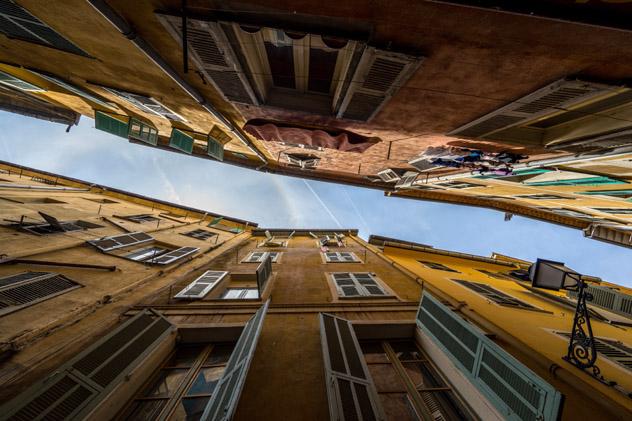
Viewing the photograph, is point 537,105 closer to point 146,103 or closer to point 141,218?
point 146,103

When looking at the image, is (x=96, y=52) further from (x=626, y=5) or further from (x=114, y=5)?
(x=626, y=5)

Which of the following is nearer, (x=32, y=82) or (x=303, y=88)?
(x=303, y=88)

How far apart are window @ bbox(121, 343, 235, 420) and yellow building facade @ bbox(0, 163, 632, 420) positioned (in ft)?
0.06

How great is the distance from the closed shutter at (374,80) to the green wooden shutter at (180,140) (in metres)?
6.81

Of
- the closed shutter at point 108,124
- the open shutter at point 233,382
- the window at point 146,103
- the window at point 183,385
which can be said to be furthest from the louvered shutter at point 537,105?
the closed shutter at point 108,124

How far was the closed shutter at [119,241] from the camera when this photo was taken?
8133mm

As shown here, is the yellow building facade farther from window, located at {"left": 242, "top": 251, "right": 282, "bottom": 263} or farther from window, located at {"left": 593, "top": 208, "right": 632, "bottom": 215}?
window, located at {"left": 593, "top": 208, "right": 632, "bottom": 215}

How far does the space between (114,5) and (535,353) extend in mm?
9190


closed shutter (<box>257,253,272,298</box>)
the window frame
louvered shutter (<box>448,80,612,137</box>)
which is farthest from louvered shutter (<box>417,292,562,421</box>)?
closed shutter (<box>257,253,272,298</box>)

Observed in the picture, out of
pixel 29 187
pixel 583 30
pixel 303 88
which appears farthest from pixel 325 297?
pixel 29 187

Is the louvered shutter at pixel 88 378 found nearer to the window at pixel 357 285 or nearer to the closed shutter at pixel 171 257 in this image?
the closed shutter at pixel 171 257

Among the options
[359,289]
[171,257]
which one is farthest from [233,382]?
[171,257]

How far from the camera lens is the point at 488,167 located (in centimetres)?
691

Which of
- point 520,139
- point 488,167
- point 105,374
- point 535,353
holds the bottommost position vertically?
point 105,374
